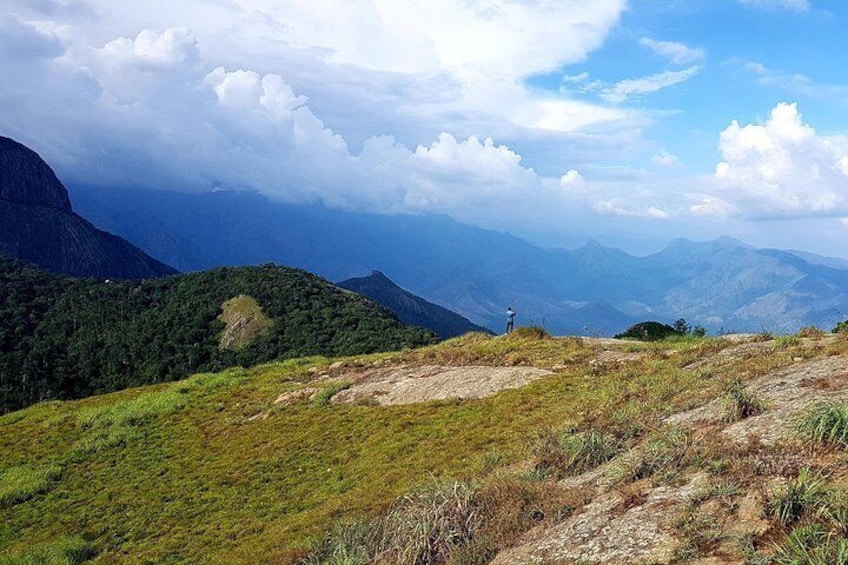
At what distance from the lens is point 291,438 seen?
24047mm

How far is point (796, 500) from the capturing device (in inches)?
324

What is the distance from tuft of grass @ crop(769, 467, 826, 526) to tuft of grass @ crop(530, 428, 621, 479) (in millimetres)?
4913

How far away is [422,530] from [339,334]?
4166 inches

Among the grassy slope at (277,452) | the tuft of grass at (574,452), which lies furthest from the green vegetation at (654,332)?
the tuft of grass at (574,452)

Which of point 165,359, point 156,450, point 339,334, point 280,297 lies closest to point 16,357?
point 165,359

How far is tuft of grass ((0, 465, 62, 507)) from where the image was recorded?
22.3m

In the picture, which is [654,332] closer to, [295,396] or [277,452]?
[295,396]

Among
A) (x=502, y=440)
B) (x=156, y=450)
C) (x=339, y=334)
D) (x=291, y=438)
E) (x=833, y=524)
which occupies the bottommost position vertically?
(x=339, y=334)

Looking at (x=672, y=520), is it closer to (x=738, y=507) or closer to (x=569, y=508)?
(x=738, y=507)

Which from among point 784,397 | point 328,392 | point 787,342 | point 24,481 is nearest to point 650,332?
point 787,342

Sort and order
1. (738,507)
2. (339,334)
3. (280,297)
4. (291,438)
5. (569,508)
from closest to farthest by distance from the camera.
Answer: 1. (738,507)
2. (569,508)
3. (291,438)
4. (339,334)
5. (280,297)

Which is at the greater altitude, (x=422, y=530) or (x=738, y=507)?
(x=738, y=507)

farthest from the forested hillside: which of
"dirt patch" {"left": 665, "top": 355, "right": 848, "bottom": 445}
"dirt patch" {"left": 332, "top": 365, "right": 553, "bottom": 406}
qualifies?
"dirt patch" {"left": 665, "top": 355, "right": 848, "bottom": 445}

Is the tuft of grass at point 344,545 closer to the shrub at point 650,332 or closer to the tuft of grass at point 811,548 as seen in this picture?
the tuft of grass at point 811,548
